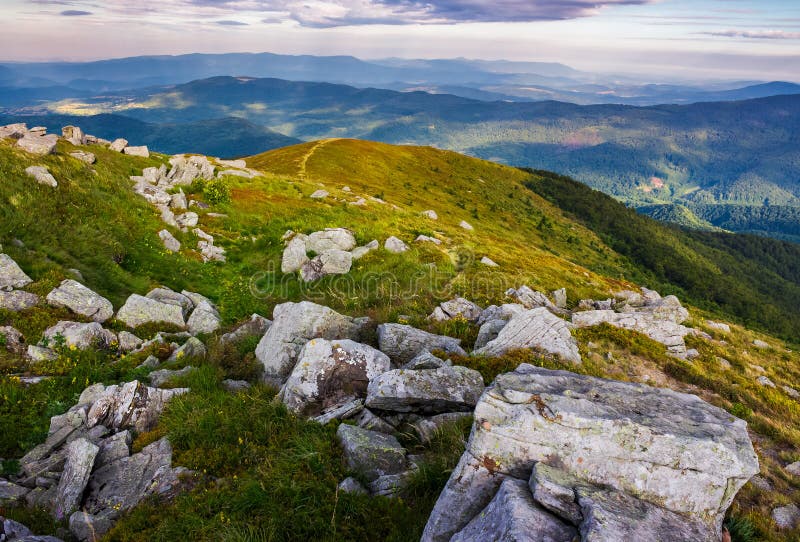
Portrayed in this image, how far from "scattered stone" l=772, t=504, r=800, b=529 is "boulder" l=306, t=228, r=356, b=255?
22.3 metres

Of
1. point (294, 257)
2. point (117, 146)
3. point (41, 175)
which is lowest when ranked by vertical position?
point (294, 257)

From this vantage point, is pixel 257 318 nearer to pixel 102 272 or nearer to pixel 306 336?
pixel 306 336

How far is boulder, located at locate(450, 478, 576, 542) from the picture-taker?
5438 millimetres

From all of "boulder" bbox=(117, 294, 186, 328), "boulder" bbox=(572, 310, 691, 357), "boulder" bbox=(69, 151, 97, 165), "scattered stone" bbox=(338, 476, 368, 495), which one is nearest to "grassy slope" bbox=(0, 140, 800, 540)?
"scattered stone" bbox=(338, 476, 368, 495)

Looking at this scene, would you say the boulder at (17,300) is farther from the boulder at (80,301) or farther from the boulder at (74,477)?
the boulder at (74,477)

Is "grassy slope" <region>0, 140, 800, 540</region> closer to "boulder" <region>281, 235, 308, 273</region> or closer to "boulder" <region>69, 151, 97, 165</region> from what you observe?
"boulder" <region>69, 151, 97, 165</region>

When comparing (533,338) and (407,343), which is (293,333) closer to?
(407,343)

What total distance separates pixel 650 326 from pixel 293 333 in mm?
19067

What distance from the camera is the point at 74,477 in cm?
802

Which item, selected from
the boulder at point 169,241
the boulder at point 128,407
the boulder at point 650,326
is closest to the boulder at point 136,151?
the boulder at point 169,241

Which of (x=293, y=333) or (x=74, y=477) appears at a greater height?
(x=293, y=333)

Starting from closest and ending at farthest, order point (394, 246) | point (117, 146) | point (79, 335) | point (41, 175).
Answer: point (79, 335) < point (41, 175) < point (394, 246) < point (117, 146)

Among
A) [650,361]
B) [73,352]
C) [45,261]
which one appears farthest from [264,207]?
[650,361]

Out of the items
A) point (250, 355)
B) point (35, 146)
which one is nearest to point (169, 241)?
point (35, 146)
